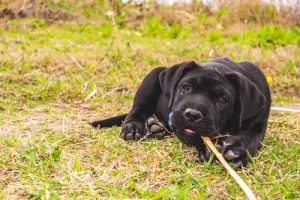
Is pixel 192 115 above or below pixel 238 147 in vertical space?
above

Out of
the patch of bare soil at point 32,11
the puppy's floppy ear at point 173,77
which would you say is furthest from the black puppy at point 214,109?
the patch of bare soil at point 32,11

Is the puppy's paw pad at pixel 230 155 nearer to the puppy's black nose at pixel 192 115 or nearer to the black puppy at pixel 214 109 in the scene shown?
the black puppy at pixel 214 109

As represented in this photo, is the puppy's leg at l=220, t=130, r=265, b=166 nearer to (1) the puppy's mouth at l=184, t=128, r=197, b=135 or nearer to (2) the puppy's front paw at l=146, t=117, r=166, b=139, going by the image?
(1) the puppy's mouth at l=184, t=128, r=197, b=135

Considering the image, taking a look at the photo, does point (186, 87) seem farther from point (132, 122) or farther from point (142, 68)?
point (142, 68)

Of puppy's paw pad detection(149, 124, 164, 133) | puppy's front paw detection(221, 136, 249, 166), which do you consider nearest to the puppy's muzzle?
puppy's front paw detection(221, 136, 249, 166)

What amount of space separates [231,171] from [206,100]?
0.64 meters

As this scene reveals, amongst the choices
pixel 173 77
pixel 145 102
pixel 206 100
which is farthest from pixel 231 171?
pixel 145 102

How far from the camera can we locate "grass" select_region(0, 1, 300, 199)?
3312 millimetres

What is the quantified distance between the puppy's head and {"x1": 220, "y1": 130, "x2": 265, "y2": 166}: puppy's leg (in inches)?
4.9

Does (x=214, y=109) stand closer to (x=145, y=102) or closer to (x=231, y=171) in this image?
(x=231, y=171)

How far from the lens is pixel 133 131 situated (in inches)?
169

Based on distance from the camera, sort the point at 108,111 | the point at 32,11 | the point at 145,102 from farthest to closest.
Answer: the point at 32,11
the point at 108,111
the point at 145,102

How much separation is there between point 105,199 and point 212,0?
7.83 m

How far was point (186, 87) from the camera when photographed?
3.98m
